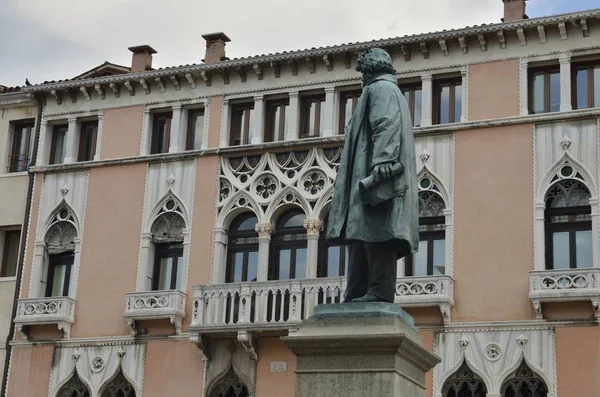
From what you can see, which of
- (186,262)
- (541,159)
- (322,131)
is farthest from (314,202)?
(541,159)

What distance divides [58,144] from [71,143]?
2.54ft

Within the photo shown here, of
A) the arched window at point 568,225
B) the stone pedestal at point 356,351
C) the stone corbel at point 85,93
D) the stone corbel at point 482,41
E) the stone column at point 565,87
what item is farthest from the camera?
the stone corbel at point 85,93

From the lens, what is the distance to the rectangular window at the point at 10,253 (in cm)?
3017

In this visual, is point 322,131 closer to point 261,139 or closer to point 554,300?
point 261,139

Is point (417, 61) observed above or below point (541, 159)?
above

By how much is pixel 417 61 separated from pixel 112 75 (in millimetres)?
7960

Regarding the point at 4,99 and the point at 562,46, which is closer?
the point at 562,46

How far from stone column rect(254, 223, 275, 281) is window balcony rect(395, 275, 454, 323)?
368 cm

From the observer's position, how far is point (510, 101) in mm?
25547

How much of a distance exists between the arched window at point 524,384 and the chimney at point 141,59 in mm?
12441

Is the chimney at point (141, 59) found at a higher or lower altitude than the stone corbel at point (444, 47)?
higher

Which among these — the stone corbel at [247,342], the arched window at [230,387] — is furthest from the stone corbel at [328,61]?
the arched window at [230,387]

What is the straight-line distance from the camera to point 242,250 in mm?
27656

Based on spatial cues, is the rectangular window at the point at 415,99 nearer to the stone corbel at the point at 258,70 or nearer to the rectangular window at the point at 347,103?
the rectangular window at the point at 347,103
